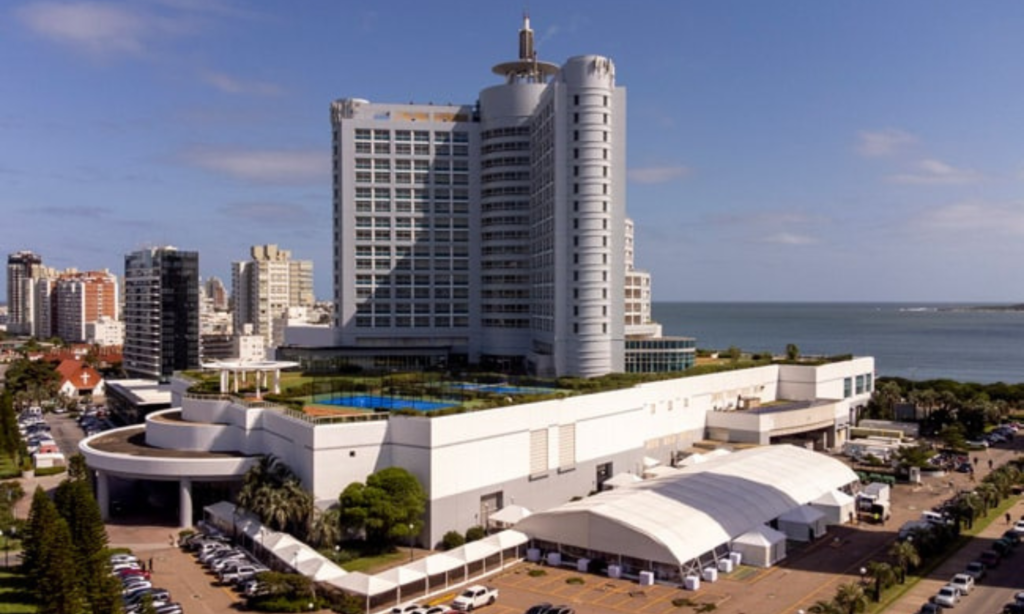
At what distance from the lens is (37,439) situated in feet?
281

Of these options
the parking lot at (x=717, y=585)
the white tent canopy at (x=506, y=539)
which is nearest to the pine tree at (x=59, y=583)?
the parking lot at (x=717, y=585)

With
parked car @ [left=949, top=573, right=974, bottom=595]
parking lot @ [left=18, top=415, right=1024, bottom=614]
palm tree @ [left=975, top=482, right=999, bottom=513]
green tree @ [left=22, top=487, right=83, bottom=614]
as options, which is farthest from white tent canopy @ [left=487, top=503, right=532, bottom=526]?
palm tree @ [left=975, top=482, right=999, bottom=513]

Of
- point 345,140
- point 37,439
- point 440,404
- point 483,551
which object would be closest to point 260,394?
point 440,404

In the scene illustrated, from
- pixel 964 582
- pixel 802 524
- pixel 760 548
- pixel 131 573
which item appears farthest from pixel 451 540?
pixel 964 582

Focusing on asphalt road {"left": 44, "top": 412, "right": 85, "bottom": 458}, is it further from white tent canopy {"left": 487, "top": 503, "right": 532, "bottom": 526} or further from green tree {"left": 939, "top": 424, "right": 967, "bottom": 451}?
green tree {"left": 939, "top": 424, "right": 967, "bottom": 451}

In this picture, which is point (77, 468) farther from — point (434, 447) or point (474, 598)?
point (474, 598)

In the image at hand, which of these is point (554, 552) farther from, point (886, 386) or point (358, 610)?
point (886, 386)

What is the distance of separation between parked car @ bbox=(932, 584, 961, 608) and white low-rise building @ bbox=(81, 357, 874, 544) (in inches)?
952

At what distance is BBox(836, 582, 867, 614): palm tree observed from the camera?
36.9m

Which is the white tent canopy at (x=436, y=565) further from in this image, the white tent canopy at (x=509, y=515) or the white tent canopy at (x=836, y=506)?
the white tent canopy at (x=836, y=506)

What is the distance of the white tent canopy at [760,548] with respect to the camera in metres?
45.6

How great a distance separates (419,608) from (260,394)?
28717 mm

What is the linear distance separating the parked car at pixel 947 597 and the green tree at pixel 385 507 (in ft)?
85.6

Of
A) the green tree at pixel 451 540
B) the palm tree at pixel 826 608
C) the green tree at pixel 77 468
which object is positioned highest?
the green tree at pixel 77 468
